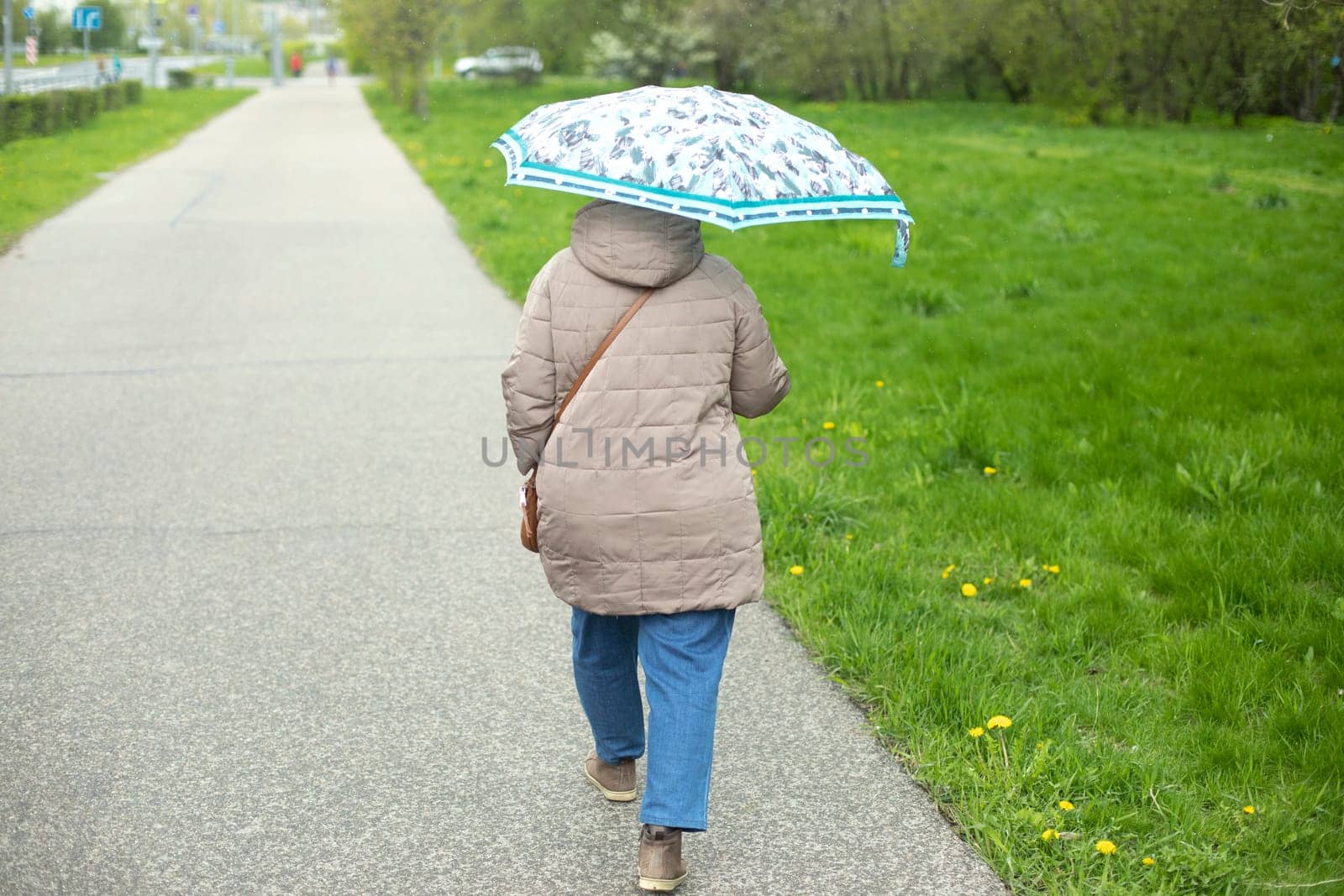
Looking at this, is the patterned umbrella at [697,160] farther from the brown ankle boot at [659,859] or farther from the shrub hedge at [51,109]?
the shrub hedge at [51,109]

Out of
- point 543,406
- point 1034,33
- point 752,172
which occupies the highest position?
point 1034,33

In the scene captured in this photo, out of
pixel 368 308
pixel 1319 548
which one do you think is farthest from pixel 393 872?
pixel 368 308

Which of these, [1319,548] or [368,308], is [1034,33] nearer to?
[368,308]

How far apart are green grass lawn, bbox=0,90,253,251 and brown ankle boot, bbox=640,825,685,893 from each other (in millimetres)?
11505

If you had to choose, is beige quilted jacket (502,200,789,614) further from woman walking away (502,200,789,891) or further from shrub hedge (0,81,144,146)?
shrub hedge (0,81,144,146)

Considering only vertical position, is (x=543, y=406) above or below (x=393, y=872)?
above

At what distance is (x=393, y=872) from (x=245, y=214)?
13.2 meters

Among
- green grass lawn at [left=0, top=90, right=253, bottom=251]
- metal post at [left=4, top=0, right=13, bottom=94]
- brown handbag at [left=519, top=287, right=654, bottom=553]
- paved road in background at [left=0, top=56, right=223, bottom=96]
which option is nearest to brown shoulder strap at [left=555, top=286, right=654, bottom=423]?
brown handbag at [left=519, top=287, right=654, bottom=553]

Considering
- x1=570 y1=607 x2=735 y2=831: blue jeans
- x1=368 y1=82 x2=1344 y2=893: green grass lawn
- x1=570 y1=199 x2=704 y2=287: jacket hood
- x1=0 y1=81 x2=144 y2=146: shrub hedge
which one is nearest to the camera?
x1=570 y1=199 x2=704 y2=287: jacket hood

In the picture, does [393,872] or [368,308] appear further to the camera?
[368,308]

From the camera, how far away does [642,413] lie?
113 inches

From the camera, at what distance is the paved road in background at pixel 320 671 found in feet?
10.4

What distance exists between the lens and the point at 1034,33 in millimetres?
29266

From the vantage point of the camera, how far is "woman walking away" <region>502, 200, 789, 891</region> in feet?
9.37
